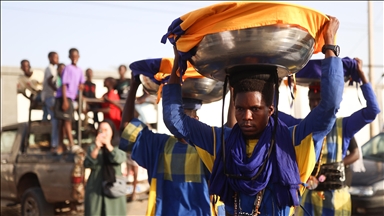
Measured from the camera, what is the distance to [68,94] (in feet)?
32.0

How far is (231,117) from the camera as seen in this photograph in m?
4.22

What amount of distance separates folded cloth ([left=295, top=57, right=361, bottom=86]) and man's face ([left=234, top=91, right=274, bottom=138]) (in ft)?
5.87

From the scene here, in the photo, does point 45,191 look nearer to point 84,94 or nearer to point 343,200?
point 84,94

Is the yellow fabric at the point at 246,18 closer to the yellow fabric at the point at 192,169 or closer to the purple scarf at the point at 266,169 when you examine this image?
the purple scarf at the point at 266,169

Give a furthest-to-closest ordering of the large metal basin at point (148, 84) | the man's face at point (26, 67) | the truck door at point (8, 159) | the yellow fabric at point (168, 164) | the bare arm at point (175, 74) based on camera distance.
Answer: the man's face at point (26, 67) → the truck door at point (8, 159) → the large metal basin at point (148, 84) → the yellow fabric at point (168, 164) → the bare arm at point (175, 74)

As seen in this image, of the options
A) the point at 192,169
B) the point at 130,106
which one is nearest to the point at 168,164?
the point at 192,169

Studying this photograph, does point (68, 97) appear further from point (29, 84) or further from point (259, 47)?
point (259, 47)

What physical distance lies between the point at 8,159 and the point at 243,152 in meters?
8.13

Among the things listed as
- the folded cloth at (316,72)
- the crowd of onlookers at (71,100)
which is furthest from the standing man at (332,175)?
the crowd of onlookers at (71,100)

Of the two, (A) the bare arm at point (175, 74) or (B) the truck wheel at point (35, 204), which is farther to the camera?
(B) the truck wheel at point (35, 204)

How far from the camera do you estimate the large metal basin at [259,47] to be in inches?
106

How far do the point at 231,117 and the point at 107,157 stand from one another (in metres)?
3.24

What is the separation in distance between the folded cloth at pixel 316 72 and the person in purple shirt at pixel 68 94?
18.5ft

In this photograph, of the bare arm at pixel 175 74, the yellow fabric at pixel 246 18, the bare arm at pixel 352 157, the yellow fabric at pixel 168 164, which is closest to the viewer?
the yellow fabric at pixel 246 18
